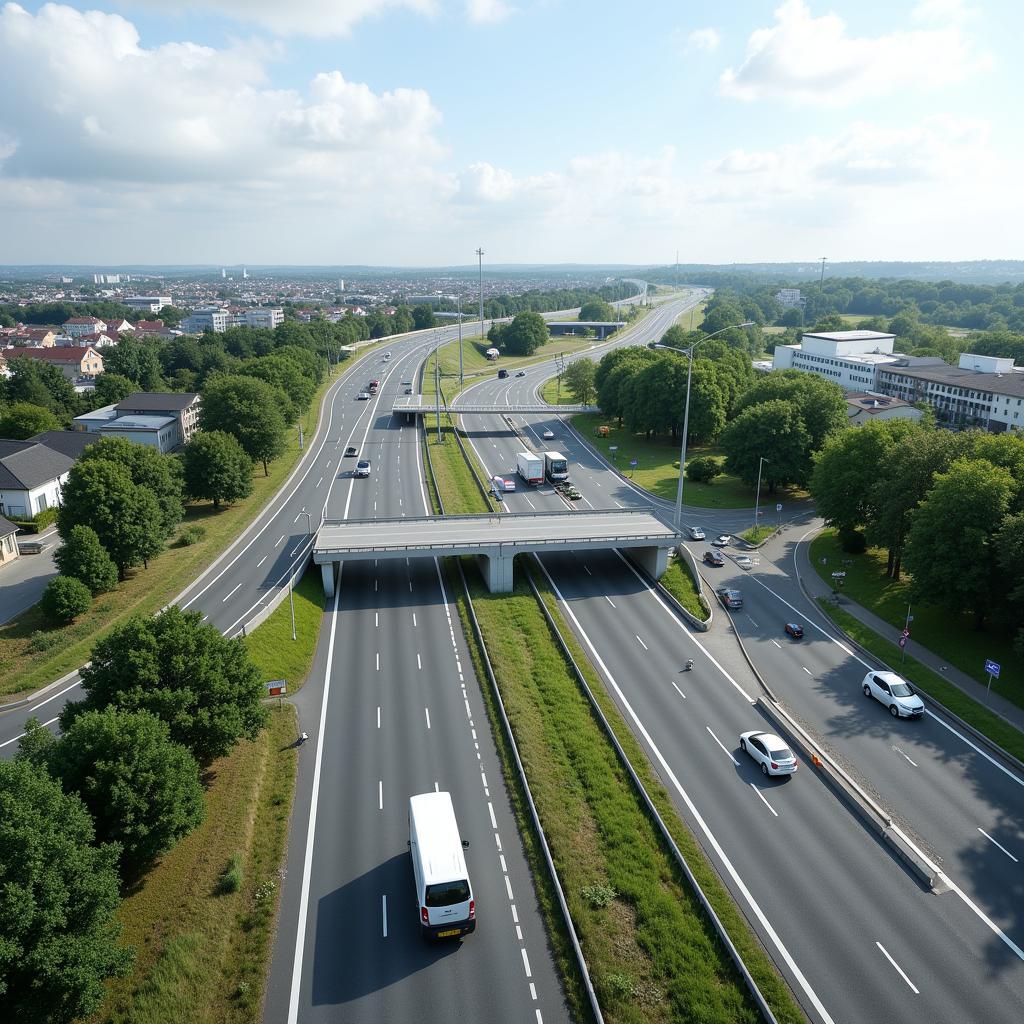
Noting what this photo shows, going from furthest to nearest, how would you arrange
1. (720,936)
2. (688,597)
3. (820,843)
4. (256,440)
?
Result: (256,440) → (688,597) → (820,843) → (720,936)

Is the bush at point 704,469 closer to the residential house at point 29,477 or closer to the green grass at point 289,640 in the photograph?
the green grass at point 289,640

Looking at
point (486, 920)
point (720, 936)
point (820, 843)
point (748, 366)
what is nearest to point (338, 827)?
point (486, 920)

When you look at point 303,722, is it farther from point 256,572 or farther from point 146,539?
point 146,539

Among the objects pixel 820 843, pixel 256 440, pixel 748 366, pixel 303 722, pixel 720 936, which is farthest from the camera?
pixel 748 366

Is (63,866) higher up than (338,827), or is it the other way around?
(63,866)

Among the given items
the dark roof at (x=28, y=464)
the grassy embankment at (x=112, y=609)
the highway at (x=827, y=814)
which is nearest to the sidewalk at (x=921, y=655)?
the highway at (x=827, y=814)

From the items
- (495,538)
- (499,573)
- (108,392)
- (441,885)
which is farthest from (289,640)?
(108,392)
